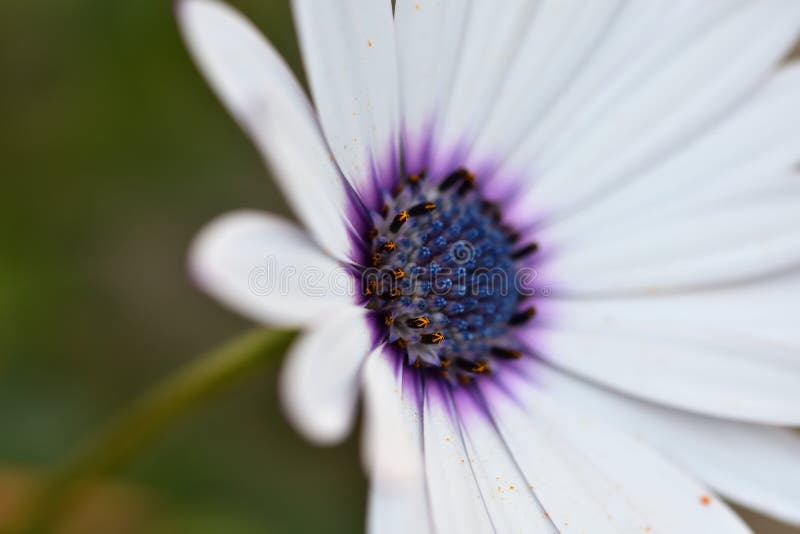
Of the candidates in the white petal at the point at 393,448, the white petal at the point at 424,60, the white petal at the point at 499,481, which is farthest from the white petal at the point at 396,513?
the white petal at the point at 424,60

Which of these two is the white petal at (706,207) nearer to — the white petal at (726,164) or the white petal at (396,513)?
the white petal at (726,164)

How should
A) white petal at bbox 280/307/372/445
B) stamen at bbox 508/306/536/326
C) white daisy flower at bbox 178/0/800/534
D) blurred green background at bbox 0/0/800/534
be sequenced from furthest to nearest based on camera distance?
1. blurred green background at bbox 0/0/800/534
2. stamen at bbox 508/306/536/326
3. white daisy flower at bbox 178/0/800/534
4. white petal at bbox 280/307/372/445

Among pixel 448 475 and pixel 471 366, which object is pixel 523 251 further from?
pixel 448 475

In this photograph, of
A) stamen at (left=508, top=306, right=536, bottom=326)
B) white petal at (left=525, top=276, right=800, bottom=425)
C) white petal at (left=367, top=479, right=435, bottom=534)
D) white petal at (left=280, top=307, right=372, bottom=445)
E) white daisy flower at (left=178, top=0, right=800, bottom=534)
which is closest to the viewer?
white petal at (left=280, top=307, right=372, bottom=445)

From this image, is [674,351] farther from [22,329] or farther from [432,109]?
[22,329]

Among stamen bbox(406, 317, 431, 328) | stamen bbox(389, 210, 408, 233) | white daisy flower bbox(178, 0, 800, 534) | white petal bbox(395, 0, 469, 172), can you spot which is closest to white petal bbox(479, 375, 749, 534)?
white daisy flower bbox(178, 0, 800, 534)

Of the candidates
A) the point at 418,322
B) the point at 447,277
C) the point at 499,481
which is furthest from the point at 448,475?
the point at 447,277

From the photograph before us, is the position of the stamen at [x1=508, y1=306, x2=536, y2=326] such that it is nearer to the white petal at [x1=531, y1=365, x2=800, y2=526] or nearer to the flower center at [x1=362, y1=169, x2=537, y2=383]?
the flower center at [x1=362, y1=169, x2=537, y2=383]
